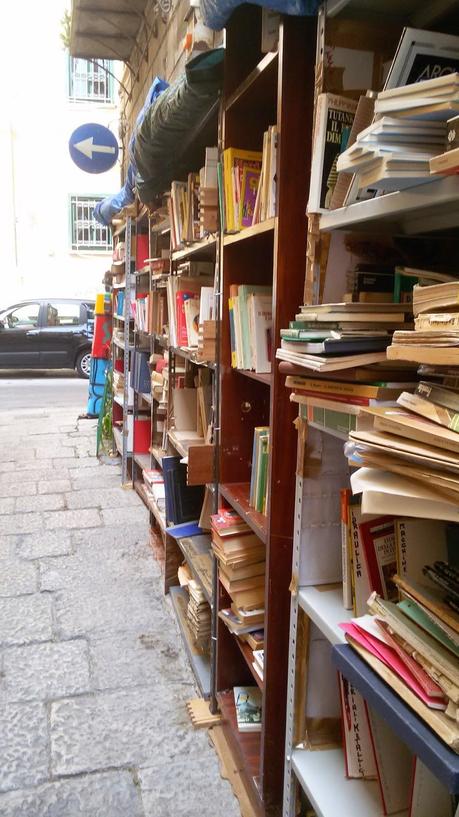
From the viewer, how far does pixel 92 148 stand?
17.0 feet

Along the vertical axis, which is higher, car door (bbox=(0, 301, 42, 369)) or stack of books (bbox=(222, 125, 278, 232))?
stack of books (bbox=(222, 125, 278, 232))

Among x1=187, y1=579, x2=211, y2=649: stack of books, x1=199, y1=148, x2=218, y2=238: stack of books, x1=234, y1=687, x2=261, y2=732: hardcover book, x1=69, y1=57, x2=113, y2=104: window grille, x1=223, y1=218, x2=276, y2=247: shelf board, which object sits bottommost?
x1=234, y1=687, x2=261, y2=732: hardcover book

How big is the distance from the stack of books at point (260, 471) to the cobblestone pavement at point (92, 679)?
880 mm

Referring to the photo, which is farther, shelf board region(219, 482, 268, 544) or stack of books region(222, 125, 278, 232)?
stack of books region(222, 125, 278, 232)

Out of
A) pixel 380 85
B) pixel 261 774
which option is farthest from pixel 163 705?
pixel 380 85

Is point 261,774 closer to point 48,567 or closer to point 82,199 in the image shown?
point 48,567

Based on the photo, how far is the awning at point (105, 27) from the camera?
14.3 ft

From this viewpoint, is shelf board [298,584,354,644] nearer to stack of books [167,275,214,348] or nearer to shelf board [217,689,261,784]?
shelf board [217,689,261,784]

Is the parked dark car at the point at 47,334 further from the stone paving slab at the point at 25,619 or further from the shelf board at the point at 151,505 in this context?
the stone paving slab at the point at 25,619

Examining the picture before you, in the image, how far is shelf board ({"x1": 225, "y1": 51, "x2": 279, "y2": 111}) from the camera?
60.2 inches

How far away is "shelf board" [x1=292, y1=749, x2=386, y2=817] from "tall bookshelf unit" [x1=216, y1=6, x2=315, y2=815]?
250 millimetres

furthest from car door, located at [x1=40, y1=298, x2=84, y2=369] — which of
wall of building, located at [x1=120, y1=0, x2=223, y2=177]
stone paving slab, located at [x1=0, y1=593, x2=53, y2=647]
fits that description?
stone paving slab, located at [x1=0, y1=593, x2=53, y2=647]

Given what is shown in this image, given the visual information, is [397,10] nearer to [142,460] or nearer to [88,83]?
[142,460]

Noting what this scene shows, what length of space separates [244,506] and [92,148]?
14.1ft
